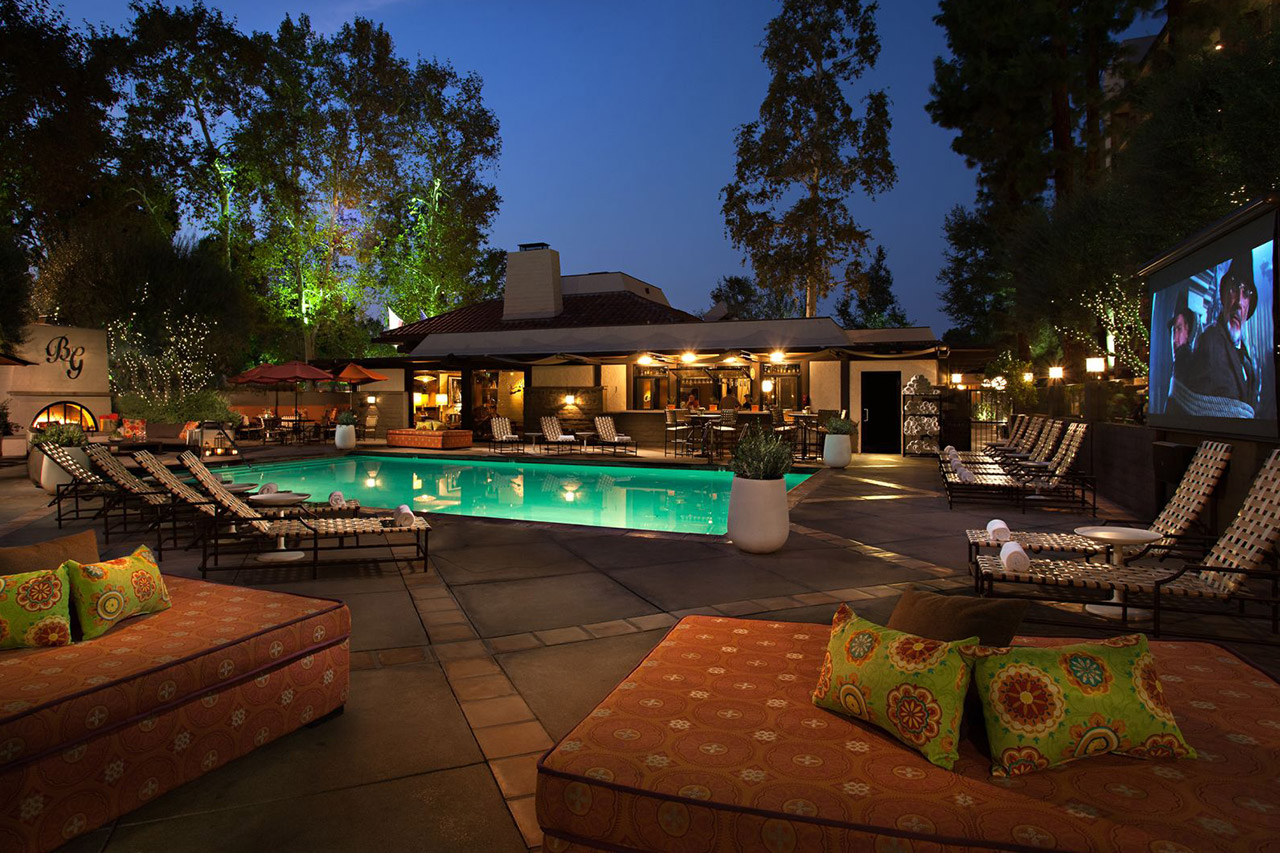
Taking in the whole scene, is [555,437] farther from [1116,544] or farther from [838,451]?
[1116,544]

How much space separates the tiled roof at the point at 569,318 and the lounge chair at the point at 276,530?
15033 millimetres

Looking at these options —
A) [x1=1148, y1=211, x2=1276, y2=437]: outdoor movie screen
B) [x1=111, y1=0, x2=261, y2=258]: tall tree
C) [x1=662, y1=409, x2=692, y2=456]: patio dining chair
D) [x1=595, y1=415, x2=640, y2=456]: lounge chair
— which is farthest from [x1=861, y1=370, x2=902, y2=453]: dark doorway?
[x1=111, y1=0, x2=261, y2=258]: tall tree

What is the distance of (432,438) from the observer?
18672 millimetres

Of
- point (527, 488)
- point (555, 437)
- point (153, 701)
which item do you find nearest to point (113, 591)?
point (153, 701)

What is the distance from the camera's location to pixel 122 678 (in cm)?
244

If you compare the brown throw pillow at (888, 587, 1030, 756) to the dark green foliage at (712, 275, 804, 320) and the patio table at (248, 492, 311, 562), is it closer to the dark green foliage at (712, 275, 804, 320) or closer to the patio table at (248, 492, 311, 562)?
the patio table at (248, 492, 311, 562)

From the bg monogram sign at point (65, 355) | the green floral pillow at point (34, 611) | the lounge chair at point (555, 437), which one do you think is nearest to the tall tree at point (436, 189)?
the bg monogram sign at point (65, 355)

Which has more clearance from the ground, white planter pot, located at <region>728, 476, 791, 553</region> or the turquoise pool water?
white planter pot, located at <region>728, 476, 791, 553</region>

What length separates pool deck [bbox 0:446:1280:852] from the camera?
2.39 m

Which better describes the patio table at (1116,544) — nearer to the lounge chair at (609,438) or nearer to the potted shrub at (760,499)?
the potted shrub at (760,499)

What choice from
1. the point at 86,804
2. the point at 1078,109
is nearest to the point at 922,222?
the point at 1078,109

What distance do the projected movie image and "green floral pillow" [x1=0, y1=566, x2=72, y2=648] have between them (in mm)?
7415

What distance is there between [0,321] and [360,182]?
574 inches

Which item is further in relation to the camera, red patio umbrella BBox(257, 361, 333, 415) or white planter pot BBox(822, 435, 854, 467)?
red patio umbrella BBox(257, 361, 333, 415)
